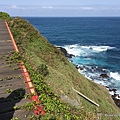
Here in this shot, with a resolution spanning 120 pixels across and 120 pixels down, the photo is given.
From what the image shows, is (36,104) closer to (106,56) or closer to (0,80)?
(0,80)

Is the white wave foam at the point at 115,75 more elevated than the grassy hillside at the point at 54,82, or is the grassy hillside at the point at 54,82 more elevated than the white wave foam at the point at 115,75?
the grassy hillside at the point at 54,82

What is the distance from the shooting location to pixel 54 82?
11758 millimetres

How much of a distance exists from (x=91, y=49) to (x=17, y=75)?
53.4 m

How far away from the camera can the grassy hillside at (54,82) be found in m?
7.22

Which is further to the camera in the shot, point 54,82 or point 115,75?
point 115,75

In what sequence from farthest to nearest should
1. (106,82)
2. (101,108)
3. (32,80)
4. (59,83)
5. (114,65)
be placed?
(114,65) → (106,82) → (101,108) → (59,83) → (32,80)

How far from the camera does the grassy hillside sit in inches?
284

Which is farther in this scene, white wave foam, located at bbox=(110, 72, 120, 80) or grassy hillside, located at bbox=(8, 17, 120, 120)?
white wave foam, located at bbox=(110, 72, 120, 80)

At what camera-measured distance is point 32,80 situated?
8492 mm

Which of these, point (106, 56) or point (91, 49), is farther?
point (91, 49)

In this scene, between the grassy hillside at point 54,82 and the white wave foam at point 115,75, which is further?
the white wave foam at point 115,75

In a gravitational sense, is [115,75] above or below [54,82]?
below

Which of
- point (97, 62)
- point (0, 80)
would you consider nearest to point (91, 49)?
point (97, 62)

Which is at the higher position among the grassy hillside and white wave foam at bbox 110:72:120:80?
the grassy hillside
